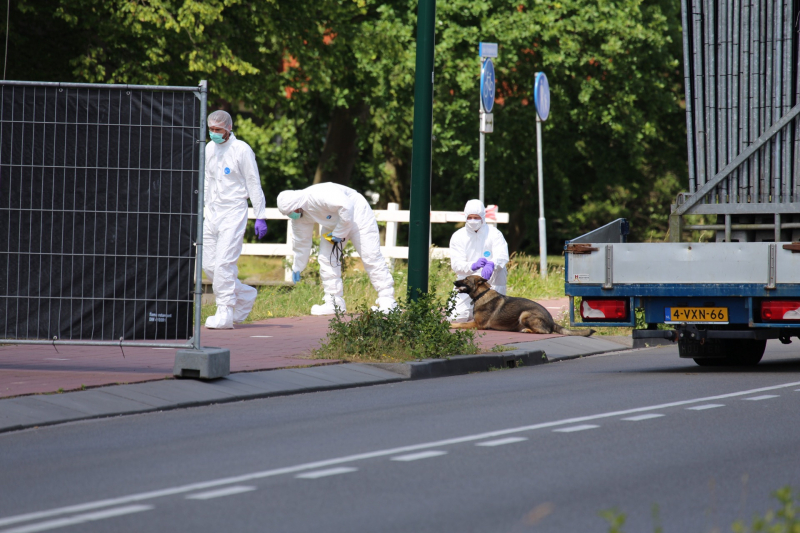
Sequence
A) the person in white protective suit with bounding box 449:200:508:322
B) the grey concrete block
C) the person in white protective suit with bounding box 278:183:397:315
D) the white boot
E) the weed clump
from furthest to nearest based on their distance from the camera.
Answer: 1. the white boot
2. the person in white protective suit with bounding box 449:200:508:322
3. the person in white protective suit with bounding box 278:183:397:315
4. the weed clump
5. the grey concrete block

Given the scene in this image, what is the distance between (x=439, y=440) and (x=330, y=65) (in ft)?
65.3

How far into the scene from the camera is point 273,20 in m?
24.1

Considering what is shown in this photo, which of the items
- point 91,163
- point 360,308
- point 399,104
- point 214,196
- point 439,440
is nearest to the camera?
point 439,440

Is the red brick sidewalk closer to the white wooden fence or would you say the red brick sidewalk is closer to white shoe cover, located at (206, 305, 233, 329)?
white shoe cover, located at (206, 305, 233, 329)

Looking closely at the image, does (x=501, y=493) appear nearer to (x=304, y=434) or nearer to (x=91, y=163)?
(x=304, y=434)

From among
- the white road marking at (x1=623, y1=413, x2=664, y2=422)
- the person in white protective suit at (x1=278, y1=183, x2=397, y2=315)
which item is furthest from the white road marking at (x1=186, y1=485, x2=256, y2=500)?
the person in white protective suit at (x1=278, y1=183, x2=397, y2=315)

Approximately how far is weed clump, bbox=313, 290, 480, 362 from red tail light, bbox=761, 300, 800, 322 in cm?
286

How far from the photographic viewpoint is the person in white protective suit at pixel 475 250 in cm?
1571

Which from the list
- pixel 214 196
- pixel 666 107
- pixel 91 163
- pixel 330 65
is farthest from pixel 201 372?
pixel 666 107

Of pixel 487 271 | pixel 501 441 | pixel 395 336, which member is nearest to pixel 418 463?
pixel 501 441

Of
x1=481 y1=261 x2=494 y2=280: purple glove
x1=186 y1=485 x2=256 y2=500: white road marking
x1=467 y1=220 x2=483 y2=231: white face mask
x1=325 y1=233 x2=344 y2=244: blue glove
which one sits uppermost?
x1=467 y1=220 x2=483 y2=231: white face mask

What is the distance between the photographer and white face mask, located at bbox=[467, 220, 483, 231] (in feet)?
51.5

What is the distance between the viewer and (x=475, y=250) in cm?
1585

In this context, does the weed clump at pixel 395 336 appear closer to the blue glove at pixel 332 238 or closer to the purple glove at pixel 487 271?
the purple glove at pixel 487 271
